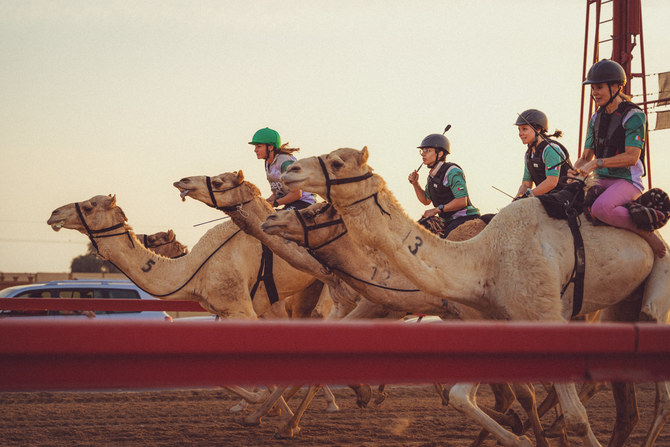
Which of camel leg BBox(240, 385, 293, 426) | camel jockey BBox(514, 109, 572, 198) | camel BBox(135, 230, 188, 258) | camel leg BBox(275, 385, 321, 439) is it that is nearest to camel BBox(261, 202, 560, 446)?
camel jockey BBox(514, 109, 572, 198)

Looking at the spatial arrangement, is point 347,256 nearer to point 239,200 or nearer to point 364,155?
point 364,155

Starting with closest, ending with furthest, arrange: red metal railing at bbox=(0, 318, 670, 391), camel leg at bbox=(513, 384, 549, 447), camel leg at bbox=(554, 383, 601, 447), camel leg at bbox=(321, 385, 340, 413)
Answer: red metal railing at bbox=(0, 318, 670, 391)
camel leg at bbox=(554, 383, 601, 447)
camel leg at bbox=(513, 384, 549, 447)
camel leg at bbox=(321, 385, 340, 413)

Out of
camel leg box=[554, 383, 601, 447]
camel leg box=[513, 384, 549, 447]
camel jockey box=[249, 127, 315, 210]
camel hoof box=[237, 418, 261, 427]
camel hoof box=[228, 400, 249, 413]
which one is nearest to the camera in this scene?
camel leg box=[554, 383, 601, 447]

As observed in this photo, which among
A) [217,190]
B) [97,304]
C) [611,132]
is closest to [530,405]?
[611,132]

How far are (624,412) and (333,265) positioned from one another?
2.88 metres

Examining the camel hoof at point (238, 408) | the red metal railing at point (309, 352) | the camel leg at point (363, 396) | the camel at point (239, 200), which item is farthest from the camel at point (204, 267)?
the red metal railing at point (309, 352)

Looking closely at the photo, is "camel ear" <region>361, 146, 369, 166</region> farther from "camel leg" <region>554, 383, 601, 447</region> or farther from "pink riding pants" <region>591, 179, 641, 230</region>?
"camel leg" <region>554, 383, 601, 447</region>

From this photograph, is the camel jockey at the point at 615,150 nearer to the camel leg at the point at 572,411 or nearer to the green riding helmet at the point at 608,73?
the green riding helmet at the point at 608,73

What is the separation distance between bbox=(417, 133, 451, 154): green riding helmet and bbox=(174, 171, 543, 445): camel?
1893mm

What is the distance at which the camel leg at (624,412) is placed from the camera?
681 cm

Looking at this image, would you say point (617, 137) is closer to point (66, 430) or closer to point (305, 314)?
point (305, 314)

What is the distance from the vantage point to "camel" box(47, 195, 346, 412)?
9.13m

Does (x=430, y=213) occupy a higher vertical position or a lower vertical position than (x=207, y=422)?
higher

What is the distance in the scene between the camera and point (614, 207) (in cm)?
616
